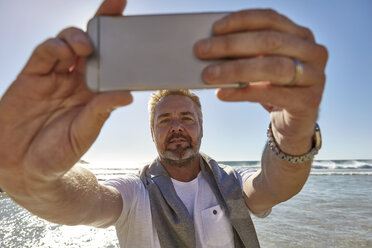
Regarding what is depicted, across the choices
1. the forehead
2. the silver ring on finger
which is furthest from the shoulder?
the silver ring on finger

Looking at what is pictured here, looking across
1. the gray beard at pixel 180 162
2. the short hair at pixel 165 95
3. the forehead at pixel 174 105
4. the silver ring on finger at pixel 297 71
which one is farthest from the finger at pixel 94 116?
the short hair at pixel 165 95

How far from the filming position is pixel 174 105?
258 centimetres

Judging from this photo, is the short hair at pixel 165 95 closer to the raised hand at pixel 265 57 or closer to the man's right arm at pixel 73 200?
the man's right arm at pixel 73 200

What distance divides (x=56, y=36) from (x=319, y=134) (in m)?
1.25

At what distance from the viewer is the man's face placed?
245 cm

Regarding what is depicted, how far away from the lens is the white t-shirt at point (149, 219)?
2.01 m

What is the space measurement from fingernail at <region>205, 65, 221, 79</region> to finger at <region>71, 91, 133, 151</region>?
286 mm

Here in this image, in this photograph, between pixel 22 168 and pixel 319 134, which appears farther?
pixel 319 134

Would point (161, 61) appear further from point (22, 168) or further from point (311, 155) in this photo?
point (311, 155)

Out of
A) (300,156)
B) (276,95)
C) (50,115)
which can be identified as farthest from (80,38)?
(300,156)

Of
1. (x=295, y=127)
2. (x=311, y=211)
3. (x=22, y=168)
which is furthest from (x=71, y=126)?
(x=311, y=211)

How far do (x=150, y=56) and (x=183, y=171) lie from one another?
5.36 ft

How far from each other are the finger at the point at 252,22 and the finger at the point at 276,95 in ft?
0.66

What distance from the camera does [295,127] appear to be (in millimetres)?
1174
